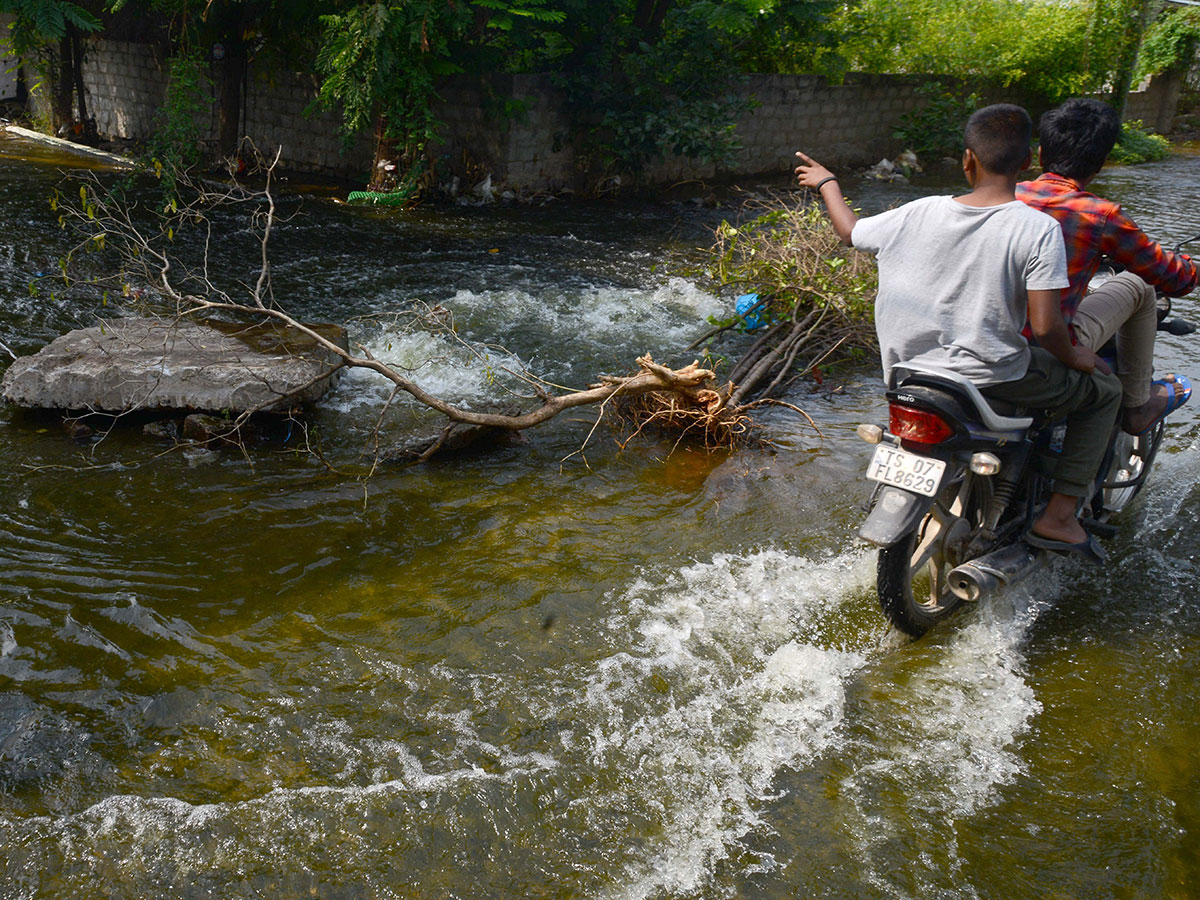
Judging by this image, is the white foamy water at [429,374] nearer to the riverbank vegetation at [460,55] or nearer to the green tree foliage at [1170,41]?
the riverbank vegetation at [460,55]

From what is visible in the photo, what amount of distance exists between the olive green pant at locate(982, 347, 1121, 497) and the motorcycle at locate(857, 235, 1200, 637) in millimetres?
79

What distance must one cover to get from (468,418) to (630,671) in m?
2.13

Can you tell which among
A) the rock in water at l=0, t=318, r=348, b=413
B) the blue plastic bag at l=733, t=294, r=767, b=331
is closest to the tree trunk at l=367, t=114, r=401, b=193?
the rock in water at l=0, t=318, r=348, b=413

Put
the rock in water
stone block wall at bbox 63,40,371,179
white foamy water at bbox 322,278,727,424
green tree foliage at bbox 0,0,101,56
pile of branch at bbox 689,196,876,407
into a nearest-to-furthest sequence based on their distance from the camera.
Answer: the rock in water → white foamy water at bbox 322,278,727,424 → pile of branch at bbox 689,196,876,407 → green tree foliage at bbox 0,0,101,56 → stone block wall at bbox 63,40,371,179

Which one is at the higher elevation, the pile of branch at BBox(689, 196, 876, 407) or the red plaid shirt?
the red plaid shirt

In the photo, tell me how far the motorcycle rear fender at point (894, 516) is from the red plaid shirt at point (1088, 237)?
3.23 feet

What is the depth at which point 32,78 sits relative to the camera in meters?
17.6

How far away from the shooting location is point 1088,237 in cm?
357

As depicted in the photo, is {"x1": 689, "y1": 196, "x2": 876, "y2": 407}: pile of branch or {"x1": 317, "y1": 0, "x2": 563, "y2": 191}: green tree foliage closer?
{"x1": 689, "y1": 196, "x2": 876, "y2": 407}: pile of branch

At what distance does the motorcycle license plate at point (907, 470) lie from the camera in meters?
3.31

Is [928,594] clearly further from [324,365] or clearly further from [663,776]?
[324,365]

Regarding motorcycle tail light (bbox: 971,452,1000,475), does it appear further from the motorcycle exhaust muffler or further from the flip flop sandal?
the flip flop sandal

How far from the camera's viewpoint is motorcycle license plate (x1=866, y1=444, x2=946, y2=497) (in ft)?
10.8

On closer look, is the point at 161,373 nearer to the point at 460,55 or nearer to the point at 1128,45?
the point at 460,55
